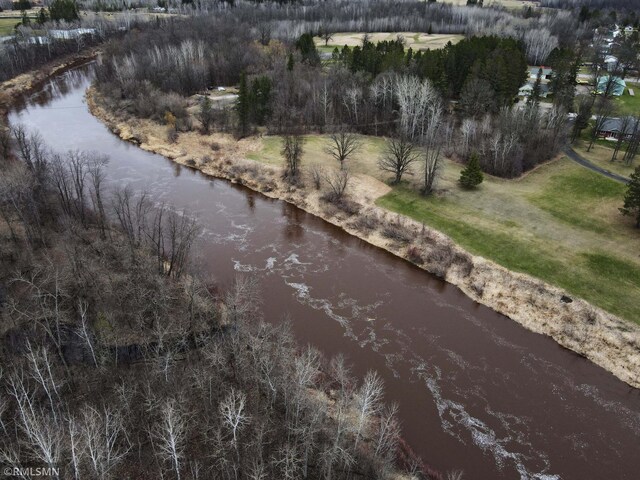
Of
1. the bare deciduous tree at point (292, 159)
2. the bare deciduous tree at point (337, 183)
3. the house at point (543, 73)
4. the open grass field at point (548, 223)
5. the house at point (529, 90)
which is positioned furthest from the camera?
the house at point (543, 73)

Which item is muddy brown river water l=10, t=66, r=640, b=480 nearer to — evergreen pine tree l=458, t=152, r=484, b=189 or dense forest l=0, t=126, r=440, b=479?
dense forest l=0, t=126, r=440, b=479

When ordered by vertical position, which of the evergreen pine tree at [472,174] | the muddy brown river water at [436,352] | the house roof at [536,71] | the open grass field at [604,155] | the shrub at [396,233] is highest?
the house roof at [536,71]

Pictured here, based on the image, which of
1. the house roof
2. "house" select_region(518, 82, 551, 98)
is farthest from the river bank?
the house roof

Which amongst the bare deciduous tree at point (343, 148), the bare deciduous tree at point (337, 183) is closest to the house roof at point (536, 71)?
→ the bare deciduous tree at point (343, 148)

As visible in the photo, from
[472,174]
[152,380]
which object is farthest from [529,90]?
[152,380]

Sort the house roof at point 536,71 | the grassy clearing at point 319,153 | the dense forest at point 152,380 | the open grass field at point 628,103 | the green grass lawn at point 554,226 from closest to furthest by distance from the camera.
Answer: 1. the dense forest at point 152,380
2. the green grass lawn at point 554,226
3. the grassy clearing at point 319,153
4. the open grass field at point 628,103
5. the house roof at point 536,71

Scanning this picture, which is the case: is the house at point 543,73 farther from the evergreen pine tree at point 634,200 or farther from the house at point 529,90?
the evergreen pine tree at point 634,200

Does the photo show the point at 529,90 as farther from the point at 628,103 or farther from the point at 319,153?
the point at 319,153
